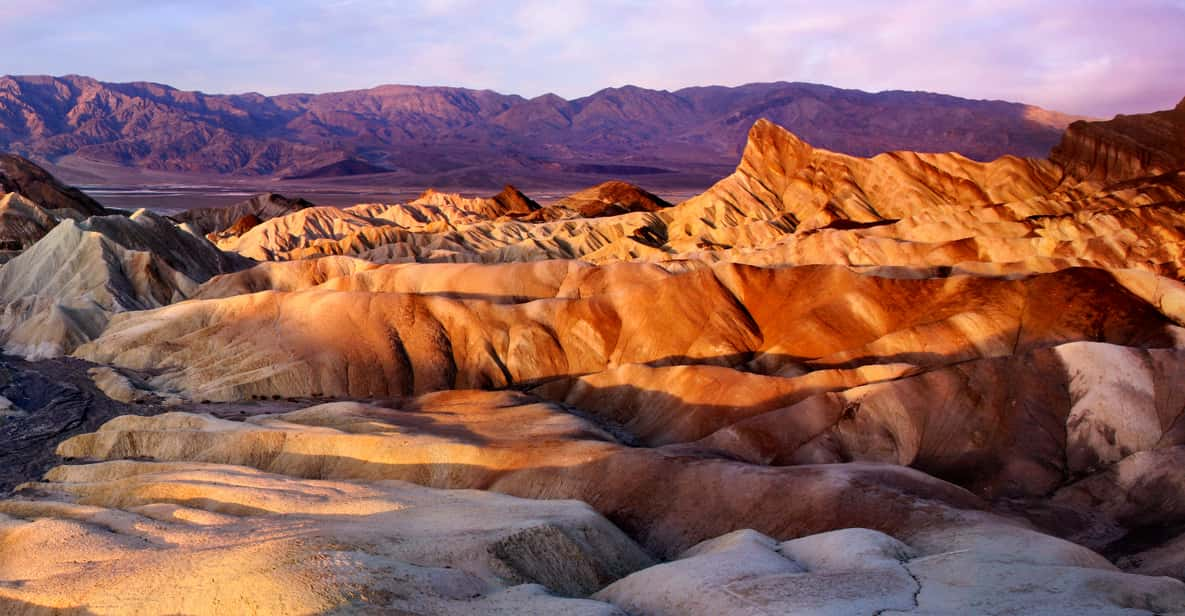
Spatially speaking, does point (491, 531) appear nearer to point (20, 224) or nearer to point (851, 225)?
point (851, 225)

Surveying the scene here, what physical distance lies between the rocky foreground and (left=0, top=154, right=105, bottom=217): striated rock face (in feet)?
123

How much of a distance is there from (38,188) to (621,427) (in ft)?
267

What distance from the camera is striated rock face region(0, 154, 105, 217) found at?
296 feet

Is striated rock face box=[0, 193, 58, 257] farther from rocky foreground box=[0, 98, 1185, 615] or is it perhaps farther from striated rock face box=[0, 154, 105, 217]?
striated rock face box=[0, 154, 105, 217]

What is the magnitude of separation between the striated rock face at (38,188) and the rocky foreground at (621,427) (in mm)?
37480

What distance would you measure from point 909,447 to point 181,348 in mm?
31253

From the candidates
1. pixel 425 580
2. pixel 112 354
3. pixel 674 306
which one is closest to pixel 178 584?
pixel 425 580

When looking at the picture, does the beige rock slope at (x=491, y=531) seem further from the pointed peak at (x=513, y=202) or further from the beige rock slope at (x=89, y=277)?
the pointed peak at (x=513, y=202)

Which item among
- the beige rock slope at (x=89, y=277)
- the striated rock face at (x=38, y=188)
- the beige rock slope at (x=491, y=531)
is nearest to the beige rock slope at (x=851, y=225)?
the striated rock face at (x=38, y=188)

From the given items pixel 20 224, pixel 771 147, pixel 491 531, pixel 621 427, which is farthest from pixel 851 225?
pixel 20 224

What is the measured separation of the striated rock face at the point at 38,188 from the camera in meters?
90.1

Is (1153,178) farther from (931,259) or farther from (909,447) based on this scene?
(909,447)

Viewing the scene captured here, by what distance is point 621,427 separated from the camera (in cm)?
3378

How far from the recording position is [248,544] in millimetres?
17250
